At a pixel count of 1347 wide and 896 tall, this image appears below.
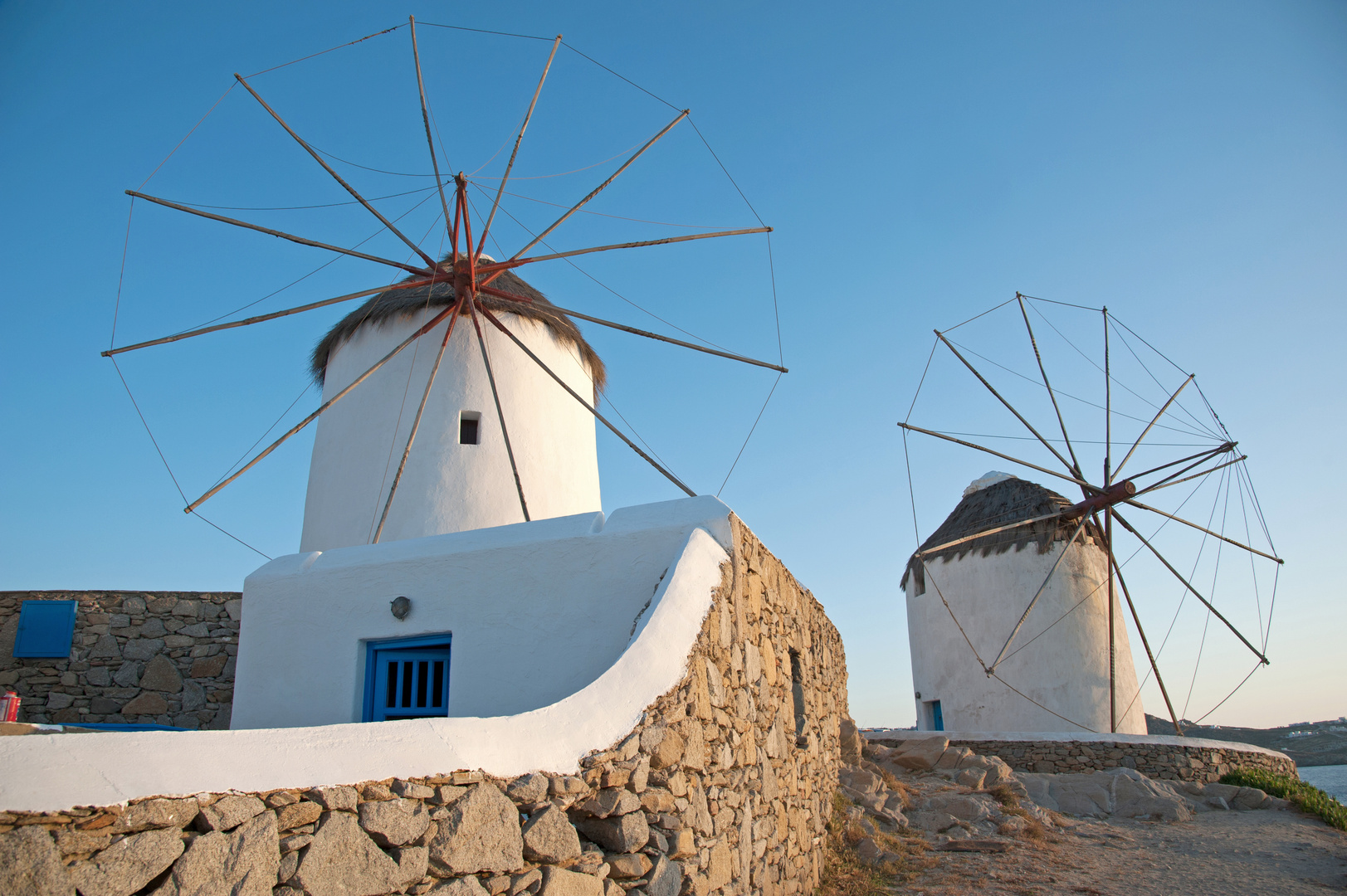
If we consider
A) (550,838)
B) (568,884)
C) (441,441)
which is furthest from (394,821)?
(441,441)

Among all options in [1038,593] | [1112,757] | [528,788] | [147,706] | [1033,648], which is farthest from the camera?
[1033,648]

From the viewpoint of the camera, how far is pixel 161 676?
8898mm

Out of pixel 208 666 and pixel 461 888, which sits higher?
pixel 208 666

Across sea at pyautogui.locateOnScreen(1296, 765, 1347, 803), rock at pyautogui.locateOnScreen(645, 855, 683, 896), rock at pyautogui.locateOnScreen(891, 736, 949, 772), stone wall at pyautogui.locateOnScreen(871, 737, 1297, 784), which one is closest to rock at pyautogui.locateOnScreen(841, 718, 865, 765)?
rock at pyautogui.locateOnScreen(891, 736, 949, 772)

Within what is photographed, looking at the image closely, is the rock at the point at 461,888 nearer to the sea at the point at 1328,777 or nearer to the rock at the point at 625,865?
the rock at the point at 625,865

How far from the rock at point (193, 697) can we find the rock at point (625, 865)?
23.9ft

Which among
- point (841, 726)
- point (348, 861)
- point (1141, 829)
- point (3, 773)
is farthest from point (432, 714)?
point (1141, 829)

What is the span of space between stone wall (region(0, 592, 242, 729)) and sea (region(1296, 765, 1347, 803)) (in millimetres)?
25607

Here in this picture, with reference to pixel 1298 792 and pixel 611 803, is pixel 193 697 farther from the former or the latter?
pixel 1298 792

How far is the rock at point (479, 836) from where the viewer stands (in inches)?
103

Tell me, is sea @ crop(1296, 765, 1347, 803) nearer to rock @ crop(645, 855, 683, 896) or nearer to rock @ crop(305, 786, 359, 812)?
rock @ crop(645, 855, 683, 896)

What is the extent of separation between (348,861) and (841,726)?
303 inches

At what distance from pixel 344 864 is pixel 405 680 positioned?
3.13 m

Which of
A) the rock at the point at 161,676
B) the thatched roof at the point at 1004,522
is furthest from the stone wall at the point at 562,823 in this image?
the thatched roof at the point at 1004,522
